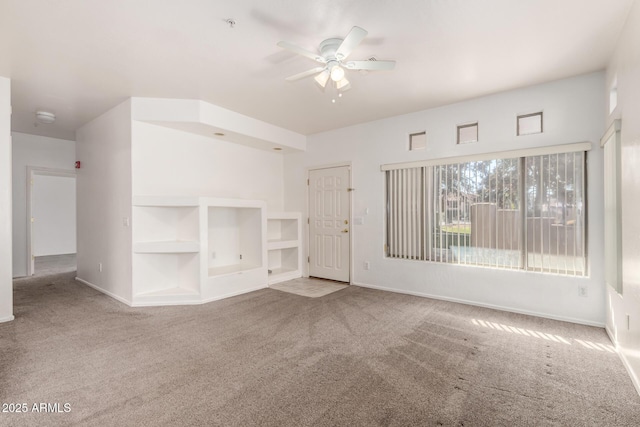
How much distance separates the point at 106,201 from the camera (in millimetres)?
4707

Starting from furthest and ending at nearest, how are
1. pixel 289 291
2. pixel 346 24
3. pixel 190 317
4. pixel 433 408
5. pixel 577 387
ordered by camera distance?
pixel 289 291, pixel 190 317, pixel 346 24, pixel 577 387, pixel 433 408

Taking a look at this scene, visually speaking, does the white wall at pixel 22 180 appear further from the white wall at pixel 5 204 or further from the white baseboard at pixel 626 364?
the white baseboard at pixel 626 364

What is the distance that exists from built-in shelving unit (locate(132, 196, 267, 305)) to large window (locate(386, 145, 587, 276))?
2.51m

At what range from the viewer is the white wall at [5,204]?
3.50 meters

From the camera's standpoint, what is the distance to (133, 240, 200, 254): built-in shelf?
415 centimetres

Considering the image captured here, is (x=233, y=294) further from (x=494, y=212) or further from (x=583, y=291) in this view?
(x=583, y=291)

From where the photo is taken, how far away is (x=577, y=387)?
2.23 m

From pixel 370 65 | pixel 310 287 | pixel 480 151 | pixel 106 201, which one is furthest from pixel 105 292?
pixel 480 151

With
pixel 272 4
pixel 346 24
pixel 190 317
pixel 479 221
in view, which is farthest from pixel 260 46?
pixel 479 221

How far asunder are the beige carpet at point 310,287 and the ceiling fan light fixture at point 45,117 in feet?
14.7

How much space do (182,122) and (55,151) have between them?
13.6 ft

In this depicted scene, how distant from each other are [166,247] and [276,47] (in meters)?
2.99

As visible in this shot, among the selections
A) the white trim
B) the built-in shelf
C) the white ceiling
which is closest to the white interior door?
the white trim

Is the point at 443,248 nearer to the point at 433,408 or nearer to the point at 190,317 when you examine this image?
the point at 433,408
